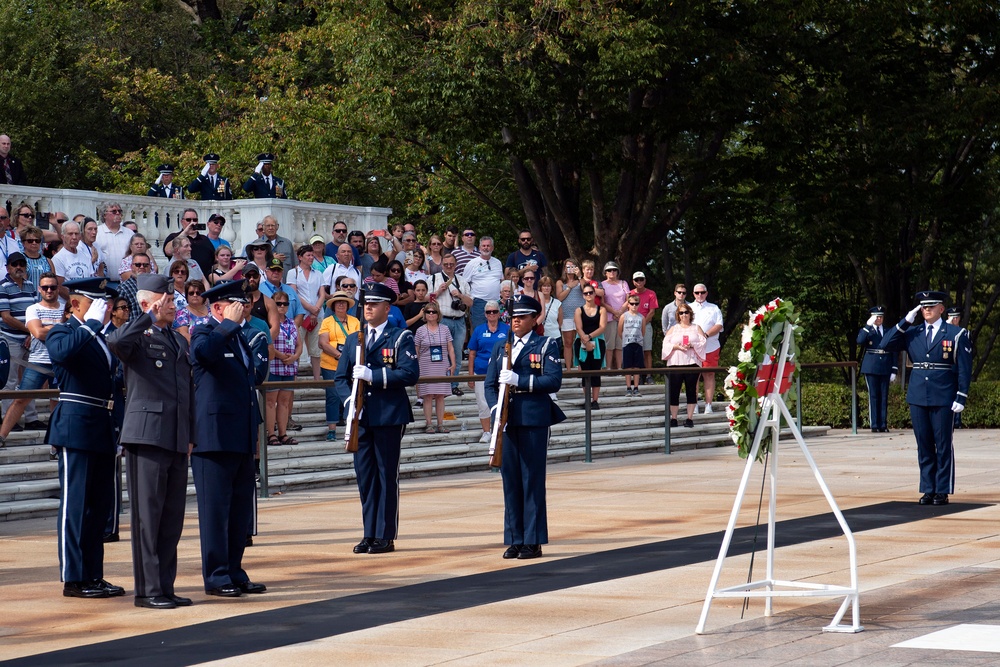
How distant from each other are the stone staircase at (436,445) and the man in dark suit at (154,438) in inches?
200

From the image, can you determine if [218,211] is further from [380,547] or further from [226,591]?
[226,591]

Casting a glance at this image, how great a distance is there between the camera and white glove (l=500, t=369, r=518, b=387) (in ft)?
36.1

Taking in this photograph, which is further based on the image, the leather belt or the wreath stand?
the leather belt

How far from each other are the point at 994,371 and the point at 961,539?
41588 mm

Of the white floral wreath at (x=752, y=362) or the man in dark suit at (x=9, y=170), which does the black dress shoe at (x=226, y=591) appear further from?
the man in dark suit at (x=9, y=170)

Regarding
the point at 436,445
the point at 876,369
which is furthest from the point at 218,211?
the point at 876,369

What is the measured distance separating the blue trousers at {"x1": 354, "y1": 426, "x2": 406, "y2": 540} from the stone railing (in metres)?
11.5

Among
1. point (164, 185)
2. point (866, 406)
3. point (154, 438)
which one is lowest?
point (866, 406)

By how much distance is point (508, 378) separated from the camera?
36.1ft

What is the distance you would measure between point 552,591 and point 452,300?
11.5m

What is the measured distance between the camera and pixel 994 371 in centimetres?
5109

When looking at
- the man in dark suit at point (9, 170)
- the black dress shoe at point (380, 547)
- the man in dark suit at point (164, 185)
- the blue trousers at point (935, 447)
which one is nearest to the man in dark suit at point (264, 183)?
the man in dark suit at point (164, 185)

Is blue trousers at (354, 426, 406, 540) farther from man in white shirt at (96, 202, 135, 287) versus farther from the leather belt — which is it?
man in white shirt at (96, 202, 135, 287)

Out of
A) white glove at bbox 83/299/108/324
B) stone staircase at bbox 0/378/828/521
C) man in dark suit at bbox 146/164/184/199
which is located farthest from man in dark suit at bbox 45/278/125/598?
man in dark suit at bbox 146/164/184/199
